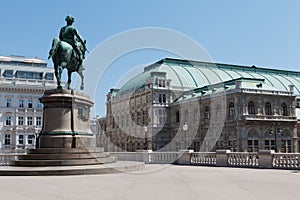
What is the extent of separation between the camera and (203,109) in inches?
3204

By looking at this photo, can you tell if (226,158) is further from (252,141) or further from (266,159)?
(252,141)

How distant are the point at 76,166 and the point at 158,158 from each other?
44.9ft

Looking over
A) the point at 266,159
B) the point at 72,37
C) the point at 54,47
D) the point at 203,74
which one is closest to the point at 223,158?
the point at 266,159

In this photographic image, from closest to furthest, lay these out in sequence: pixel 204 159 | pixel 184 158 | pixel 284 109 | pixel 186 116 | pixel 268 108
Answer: pixel 204 159, pixel 184 158, pixel 268 108, pixel 284 109, pixel 186 116

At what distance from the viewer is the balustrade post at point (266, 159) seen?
24.1 m

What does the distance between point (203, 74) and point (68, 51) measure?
80236 mm

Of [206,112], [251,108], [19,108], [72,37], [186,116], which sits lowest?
[186,116]

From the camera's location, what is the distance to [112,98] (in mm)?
112938

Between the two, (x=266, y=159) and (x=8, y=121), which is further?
(x=8, y=121)

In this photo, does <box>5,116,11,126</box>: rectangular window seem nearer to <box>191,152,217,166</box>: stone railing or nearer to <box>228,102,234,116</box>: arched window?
<box>228,102,234,116</box>: arched window

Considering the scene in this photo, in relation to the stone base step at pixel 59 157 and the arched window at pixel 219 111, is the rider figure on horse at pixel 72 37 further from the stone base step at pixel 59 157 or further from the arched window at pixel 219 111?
the arched window at pixel 219 111

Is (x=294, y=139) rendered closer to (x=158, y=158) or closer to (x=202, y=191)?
(x=158, y=158)

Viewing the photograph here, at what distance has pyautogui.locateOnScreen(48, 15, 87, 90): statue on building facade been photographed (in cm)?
2361

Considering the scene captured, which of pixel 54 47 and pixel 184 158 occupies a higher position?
pixel 54 47
